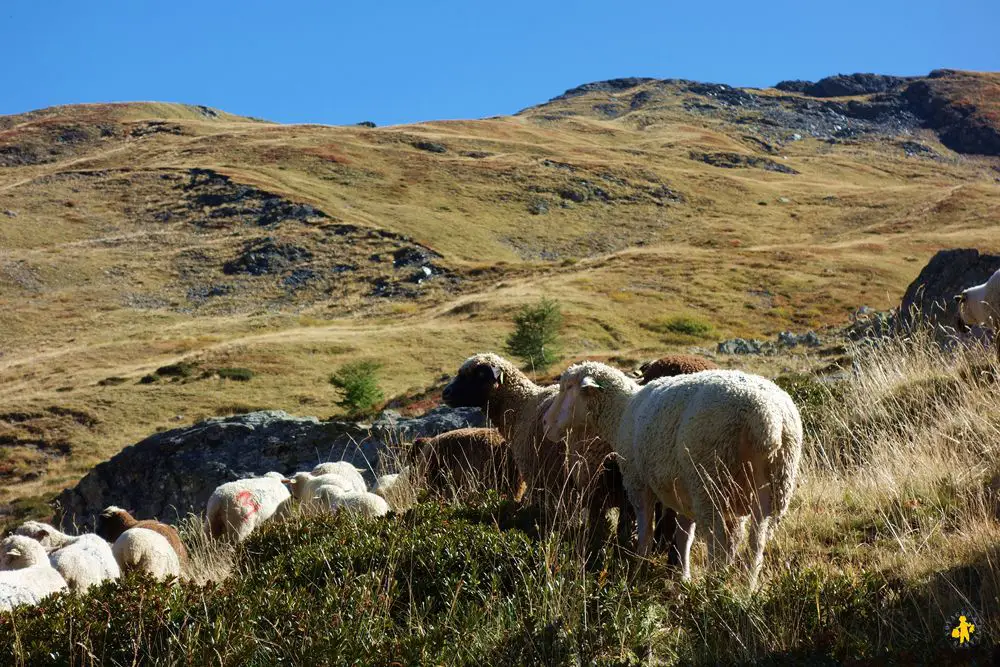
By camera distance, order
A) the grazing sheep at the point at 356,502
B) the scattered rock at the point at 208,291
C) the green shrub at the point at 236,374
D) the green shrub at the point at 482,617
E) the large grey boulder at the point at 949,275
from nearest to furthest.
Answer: the green shrub at the point at 482,617
the grazing sheep at the point at 356,502
the large grey boulder at the point at 949,275
the green shrub at the point at 236,374
the scattered rock at the point at 208,291

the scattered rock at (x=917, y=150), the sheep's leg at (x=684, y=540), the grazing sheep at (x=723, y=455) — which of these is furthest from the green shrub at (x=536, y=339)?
the scattered rock at (x=917, y=150)

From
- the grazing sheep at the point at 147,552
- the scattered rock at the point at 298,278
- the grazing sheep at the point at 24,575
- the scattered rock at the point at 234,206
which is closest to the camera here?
Result: the grazing sheep at the point at 24,575

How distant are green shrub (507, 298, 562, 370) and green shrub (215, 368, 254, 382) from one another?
13323mm

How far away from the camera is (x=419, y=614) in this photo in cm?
526

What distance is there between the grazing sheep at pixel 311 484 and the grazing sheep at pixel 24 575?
3427 mm

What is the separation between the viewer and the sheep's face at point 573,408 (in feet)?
24.0

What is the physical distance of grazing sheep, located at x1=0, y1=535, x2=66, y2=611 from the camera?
720cm

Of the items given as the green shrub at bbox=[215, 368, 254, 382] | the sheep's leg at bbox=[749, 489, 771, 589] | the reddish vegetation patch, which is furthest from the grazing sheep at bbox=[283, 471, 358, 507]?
the reddish vegetation patch

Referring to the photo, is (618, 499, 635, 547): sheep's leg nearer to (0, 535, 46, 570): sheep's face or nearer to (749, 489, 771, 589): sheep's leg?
(749, 489, 771, 589): sheep's leg

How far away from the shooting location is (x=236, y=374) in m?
44.5

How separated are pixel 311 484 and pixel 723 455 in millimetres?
7942

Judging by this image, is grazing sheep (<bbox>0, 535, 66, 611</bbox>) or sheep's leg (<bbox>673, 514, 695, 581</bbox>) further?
grazing sheep (<bbox>0, 535, 66, 611</bbox>)

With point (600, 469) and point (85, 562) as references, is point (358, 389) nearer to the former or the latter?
point (85, 562)

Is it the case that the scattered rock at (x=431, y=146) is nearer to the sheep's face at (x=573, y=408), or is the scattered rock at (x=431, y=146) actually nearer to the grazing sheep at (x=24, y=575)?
the grazing sheep at (x=24, y=575)
